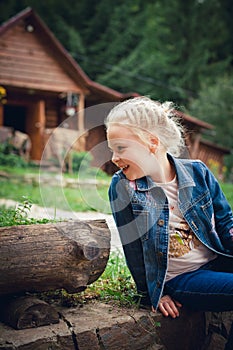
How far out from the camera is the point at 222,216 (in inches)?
96.3

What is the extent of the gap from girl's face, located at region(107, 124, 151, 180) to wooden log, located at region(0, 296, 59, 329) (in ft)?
2.51

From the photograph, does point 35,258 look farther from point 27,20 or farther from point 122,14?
point 122,14

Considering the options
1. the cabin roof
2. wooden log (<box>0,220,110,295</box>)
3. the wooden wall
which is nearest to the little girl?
wooden log (<box>0,220,110,295</box>)

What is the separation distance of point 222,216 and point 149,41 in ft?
83.2

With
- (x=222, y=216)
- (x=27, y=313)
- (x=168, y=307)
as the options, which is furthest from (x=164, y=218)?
(x=27, y=313)

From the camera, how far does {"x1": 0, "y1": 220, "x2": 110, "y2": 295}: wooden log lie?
82.4 inches

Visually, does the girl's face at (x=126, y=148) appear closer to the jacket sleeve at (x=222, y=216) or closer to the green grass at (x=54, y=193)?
the jacket sleeve at (x=222, y=216)

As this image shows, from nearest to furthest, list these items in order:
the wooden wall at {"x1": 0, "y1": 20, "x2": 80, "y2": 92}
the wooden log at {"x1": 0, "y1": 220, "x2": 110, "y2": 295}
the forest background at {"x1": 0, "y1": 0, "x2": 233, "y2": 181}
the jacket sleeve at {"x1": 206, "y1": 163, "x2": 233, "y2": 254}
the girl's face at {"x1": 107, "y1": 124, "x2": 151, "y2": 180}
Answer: the wooden log at {"x1": 0, "y1": 220, "x2": 110, "y2": 295} → the girl's face at {"x1": 107, "y1": 124, "x2": 151, "y2": 180} → the jacket sleeve at {"x1": 206, "y1": 163, "x2": 233, "y2": 254} → the wooden wall at {"x1": 0, "y1": 20, "x2": 80, "y2": 92} → the forest background at {"x1": 0, "y1": 0, "x2": 233, "y2": 181}

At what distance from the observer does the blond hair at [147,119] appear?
2268 millimetres

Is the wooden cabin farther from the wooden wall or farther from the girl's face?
the girl's face

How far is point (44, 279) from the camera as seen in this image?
2.16 m

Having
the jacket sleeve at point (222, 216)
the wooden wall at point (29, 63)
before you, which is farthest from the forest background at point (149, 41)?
the jacket sleeve at point (222, 216)

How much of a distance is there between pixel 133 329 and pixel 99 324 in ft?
0.64

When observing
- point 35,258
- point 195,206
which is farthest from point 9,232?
point 195,206
